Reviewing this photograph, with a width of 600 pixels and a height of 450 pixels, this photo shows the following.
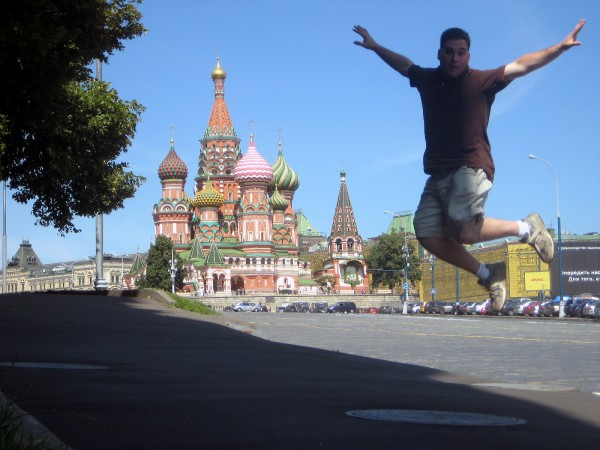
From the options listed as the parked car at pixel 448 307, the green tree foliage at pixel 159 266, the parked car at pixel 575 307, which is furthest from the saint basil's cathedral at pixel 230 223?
the parked car at pixel 575 307

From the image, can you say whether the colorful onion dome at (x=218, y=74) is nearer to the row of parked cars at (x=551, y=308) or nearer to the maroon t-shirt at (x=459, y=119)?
the row of parked cars at (x=551, y=308)

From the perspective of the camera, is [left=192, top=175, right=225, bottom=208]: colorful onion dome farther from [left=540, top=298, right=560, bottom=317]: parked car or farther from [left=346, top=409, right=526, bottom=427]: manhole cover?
[left=346, top=409, right=526, bottom=427]: manhole cover

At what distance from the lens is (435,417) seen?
27.4 ft

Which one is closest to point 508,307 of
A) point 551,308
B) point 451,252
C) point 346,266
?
point 451,252

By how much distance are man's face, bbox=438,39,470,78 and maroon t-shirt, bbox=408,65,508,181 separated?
28 mm

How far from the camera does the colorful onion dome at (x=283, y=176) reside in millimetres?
159000

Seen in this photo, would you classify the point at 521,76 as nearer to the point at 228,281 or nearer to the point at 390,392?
the point at 390,392

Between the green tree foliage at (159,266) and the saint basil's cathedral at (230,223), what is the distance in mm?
13437

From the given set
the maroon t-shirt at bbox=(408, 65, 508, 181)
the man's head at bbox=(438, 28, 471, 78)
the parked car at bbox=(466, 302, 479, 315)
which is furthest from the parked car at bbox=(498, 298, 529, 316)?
the parked car at bbox=(466, 302, 479, 315)

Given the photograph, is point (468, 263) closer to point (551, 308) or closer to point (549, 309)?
point (551, 308)

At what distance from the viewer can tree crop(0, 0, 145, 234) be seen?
14500 millimetres

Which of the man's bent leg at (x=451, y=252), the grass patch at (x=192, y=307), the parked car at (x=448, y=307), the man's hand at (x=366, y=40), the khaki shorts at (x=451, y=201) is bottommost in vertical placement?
the parked car at (x=448, y=307)

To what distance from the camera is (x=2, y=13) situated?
44.0 ft

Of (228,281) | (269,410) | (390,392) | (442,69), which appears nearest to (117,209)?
(390,392)
